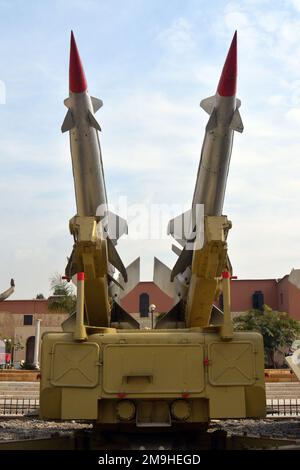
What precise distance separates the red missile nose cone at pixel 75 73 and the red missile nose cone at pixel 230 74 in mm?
1874

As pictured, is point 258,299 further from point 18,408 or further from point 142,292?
point 18,408

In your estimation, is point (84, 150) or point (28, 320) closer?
point (84, 150)

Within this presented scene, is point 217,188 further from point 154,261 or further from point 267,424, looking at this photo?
point 267,424

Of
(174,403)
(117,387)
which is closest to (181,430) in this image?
(174,403)

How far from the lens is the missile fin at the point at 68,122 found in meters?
7.65

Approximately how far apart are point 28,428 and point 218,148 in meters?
5.13

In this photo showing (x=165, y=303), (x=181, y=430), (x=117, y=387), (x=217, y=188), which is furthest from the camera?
(x=165, y=303)

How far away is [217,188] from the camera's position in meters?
7.49

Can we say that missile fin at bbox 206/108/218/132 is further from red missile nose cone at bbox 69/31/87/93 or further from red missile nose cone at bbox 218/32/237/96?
red missile nose cone at bbox 69/31/87/93

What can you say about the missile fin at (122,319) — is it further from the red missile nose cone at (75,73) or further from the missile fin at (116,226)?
the red missile nose cone at (75,73)

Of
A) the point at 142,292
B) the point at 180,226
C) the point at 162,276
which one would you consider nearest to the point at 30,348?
the point at 142,292

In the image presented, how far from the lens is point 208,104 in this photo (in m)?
8.02

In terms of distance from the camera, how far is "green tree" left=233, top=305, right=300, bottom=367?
26.1 m
